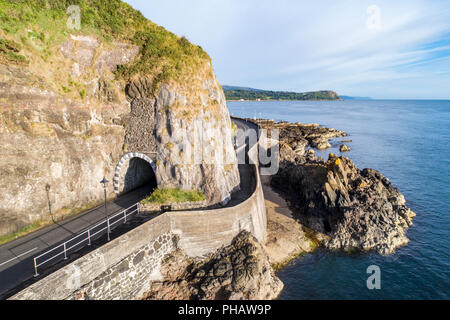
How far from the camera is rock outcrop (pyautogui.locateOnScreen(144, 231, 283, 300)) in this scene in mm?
15789

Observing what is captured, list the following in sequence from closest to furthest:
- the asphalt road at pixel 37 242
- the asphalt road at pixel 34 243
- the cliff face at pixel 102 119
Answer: the asphalt road at pixel 37 242, the asphalt road at pixel 34 243, the cliff face at pixel 102 119

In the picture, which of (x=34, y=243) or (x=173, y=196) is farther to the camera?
(x=173, y=196)

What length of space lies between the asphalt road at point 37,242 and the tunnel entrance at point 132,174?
79 centimetres

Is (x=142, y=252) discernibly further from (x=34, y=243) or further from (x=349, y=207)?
(x=349, y=207)

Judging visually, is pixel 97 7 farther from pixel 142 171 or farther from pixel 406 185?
pixel 406 185

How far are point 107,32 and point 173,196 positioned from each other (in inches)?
586

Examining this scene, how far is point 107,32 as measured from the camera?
2114 cm

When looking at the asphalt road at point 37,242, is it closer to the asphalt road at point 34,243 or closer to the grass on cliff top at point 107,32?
the asphalt road at point 34,243

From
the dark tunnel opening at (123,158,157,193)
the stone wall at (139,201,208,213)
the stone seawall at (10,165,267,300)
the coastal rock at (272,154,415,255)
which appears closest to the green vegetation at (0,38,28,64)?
the dark tunnel opening at (123,158,157,193)

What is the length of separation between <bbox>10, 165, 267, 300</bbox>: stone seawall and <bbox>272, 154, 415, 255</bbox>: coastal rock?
7.53m

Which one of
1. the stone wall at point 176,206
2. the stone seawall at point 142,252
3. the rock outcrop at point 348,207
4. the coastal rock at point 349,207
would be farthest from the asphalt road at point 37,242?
the coastal rock at point 349,207

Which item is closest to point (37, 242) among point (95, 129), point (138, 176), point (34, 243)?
point (34, 243)

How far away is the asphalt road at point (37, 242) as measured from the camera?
12.2 meters

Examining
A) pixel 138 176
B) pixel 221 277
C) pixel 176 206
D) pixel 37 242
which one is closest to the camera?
pixel 37 242
